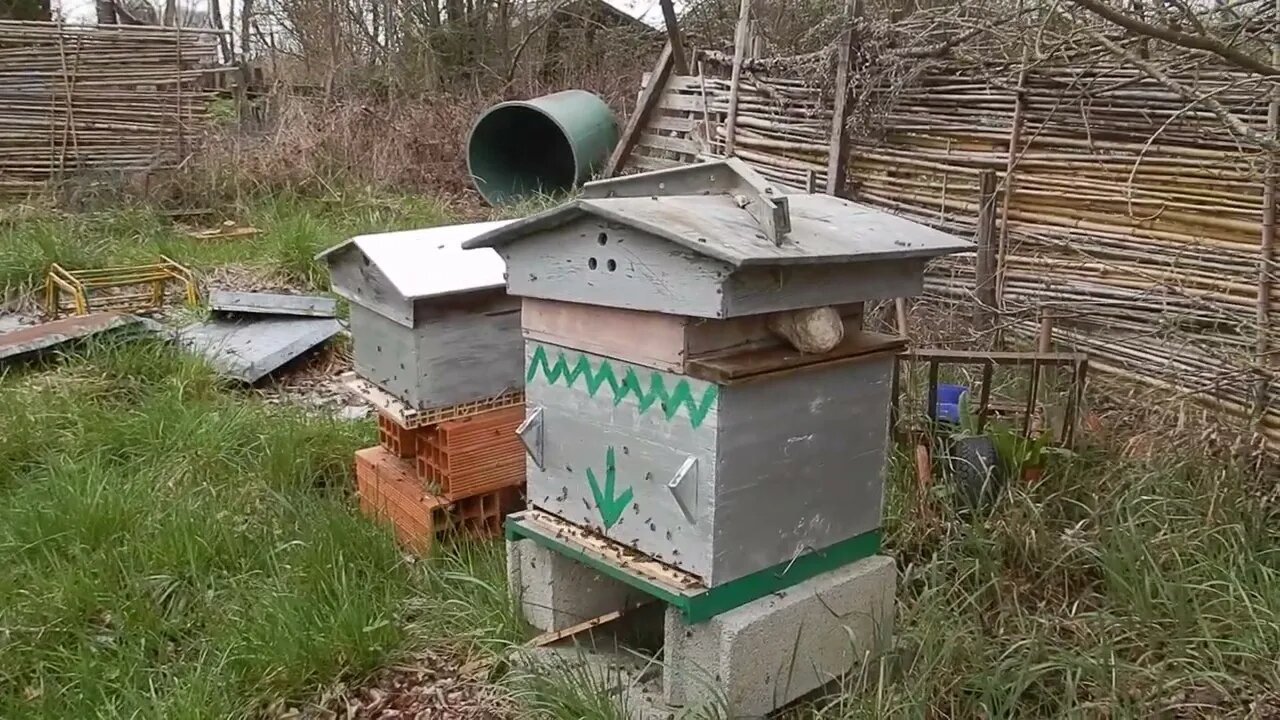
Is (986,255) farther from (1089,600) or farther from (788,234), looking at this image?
(788,234)

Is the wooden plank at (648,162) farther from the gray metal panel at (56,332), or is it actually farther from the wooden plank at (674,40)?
the gray metal panel at (56,332)

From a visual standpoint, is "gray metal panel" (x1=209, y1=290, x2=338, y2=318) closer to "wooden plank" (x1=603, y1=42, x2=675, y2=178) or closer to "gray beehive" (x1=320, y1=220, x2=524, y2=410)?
"gray beehive" (x1=320, y1=220, x2=524, y2=410)

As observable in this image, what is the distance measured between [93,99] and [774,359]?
9275mm

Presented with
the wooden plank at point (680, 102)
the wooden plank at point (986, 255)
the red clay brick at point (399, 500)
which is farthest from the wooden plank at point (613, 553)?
the wooden plank at point (680, 102)

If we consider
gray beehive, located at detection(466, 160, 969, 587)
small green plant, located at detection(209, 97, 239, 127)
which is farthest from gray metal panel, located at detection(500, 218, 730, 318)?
small green plant, located at detection(209, 97, 239, 127)

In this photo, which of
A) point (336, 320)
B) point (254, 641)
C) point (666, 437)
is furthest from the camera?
point (336, 320)

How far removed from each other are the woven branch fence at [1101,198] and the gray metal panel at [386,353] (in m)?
2.83

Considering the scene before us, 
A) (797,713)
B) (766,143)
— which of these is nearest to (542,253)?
(797,713)

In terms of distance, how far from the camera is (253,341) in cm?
616

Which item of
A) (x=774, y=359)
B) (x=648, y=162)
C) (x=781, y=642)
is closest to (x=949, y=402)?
(x=781, y=642)

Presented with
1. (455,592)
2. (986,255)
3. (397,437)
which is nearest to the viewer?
(455,592)

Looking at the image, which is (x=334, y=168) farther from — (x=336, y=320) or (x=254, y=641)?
(x=254, y=641)

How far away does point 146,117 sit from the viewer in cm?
979

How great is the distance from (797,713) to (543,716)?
0.69 metres
